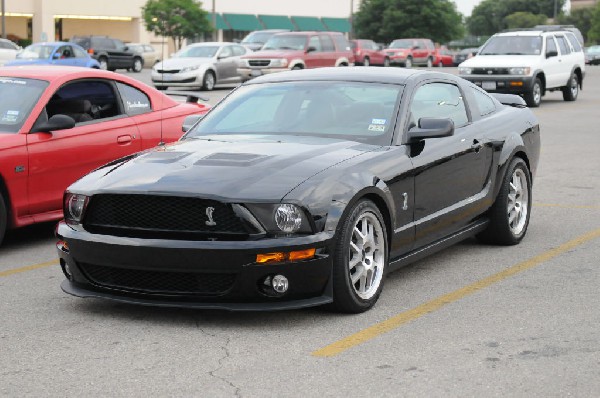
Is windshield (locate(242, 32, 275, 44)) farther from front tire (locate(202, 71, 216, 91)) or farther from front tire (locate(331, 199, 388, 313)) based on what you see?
front tire (locate(331, 199, 388, 313))

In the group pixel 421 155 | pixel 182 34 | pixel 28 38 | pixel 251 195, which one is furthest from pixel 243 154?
pixel 28 38

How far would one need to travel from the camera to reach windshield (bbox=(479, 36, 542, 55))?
2733cm

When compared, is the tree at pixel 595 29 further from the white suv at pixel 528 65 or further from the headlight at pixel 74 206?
the headlight at pixel 74 206

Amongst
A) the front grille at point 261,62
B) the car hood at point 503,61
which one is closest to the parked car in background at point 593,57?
the front grille at point 261,62

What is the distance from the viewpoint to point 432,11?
89.4 meters

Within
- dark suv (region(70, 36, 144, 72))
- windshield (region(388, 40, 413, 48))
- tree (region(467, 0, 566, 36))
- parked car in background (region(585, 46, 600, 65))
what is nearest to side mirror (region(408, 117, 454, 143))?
dark suv (region(70, 36, 144, 72))

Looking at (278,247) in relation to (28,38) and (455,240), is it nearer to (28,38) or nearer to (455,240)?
(455,240)

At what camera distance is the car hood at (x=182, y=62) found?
32969 millimetres

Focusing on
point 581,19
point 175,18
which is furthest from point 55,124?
point 581,19

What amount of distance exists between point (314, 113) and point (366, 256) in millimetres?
1342

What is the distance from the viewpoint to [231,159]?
262 inches

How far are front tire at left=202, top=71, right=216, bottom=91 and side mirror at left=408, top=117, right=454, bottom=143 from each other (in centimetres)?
2623

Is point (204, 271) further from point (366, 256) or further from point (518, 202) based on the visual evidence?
point (518, 202)

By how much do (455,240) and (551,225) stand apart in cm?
212
